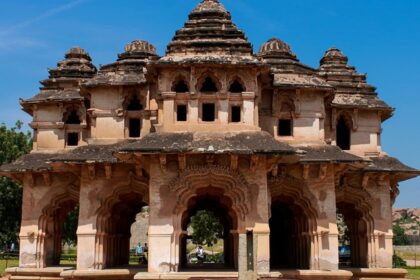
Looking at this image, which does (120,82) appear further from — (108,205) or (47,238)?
(47,238)

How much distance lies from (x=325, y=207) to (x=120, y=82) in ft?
28.1

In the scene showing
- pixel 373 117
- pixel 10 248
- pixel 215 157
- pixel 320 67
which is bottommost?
pixel 10 248

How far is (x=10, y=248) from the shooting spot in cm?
5831

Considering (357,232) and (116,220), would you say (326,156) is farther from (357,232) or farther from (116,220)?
(116,220)

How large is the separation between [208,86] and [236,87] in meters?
0.91

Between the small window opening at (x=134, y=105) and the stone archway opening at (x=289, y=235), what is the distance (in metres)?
6.02

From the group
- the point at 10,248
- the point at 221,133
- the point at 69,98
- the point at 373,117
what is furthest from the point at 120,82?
the point at 10,248

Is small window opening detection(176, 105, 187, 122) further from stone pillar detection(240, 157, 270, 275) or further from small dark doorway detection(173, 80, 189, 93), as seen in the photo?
stone pillar detection(240, 157, 270, 275)

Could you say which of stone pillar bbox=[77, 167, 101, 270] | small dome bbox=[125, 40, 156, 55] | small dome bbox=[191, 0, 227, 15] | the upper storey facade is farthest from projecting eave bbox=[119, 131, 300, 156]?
small dome bbox=[125, 40, 156, 55]

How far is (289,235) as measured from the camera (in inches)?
1021

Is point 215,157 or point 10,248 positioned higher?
point 215,157

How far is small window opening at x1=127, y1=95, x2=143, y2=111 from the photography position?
2341 centimetres

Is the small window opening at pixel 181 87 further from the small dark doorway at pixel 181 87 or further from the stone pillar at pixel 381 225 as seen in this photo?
the stone pillar at pixel 381 225

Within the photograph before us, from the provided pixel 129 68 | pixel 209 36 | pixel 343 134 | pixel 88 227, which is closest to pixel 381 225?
pixel 343 134
